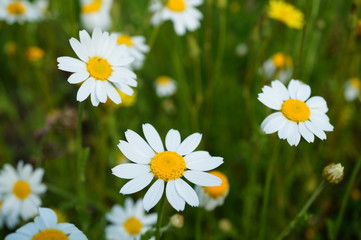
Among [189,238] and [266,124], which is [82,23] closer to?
[189,238]

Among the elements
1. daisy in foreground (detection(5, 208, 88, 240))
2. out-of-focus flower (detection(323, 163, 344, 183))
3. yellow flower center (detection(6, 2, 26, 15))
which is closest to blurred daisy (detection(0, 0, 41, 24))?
yellow flower center (detection(6, 2, 26, 15))

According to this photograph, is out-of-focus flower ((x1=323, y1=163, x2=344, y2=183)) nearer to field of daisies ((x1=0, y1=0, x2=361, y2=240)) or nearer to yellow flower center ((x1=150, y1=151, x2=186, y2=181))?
field of daisies ((x1=0, y1=0, x2=361, y2=240))

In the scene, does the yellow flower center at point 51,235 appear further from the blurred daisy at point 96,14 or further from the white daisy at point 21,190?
the blurred daisy at point 96,14

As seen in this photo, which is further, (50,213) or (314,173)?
(314,173)

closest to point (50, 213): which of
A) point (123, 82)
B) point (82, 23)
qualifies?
point (123, 82)

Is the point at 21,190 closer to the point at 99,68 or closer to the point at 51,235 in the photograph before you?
the point at 51,235
